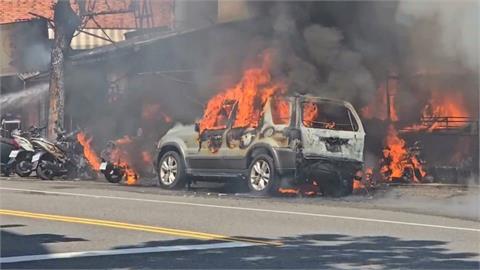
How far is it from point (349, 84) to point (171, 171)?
3.64m

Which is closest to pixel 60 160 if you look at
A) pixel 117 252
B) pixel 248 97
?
pixel 248 97

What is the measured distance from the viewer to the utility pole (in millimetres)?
18516

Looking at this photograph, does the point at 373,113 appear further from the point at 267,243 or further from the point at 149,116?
the point at 267,243

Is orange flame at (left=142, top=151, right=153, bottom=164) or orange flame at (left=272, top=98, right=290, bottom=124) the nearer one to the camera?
orange flame at (left=272, top=98, right=290, bottom=124)

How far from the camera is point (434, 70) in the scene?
1448 cm

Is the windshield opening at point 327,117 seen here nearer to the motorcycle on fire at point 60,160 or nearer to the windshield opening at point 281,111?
the windshield opening at point 281,111

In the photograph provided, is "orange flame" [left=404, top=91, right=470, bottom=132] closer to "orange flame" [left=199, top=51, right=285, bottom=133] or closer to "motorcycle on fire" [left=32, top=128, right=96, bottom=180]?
"orange flame" [left=199, top=51, right=285, bottom=133]

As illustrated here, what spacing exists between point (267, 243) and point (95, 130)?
524 inches

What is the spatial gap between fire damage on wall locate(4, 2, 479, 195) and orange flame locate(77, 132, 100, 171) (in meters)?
0.07

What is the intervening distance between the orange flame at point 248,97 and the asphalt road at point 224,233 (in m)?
1.38

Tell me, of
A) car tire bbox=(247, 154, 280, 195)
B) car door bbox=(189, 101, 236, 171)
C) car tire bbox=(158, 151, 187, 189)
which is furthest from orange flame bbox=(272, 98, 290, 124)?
car tire bbox=(158, 151, 187, 189)

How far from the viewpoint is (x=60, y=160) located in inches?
639

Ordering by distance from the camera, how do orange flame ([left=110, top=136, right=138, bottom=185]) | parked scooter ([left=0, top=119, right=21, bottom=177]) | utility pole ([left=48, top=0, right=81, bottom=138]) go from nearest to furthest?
1. orange flame ([left=110, top=136, right=138, bottom=185])
2. parked scooter ([left=0, top=119, right=21, bottom=177])
3. utility pole ([left=48, top=0, right=81, bottom=138])

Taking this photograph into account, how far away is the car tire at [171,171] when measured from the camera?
13344 millimetres
